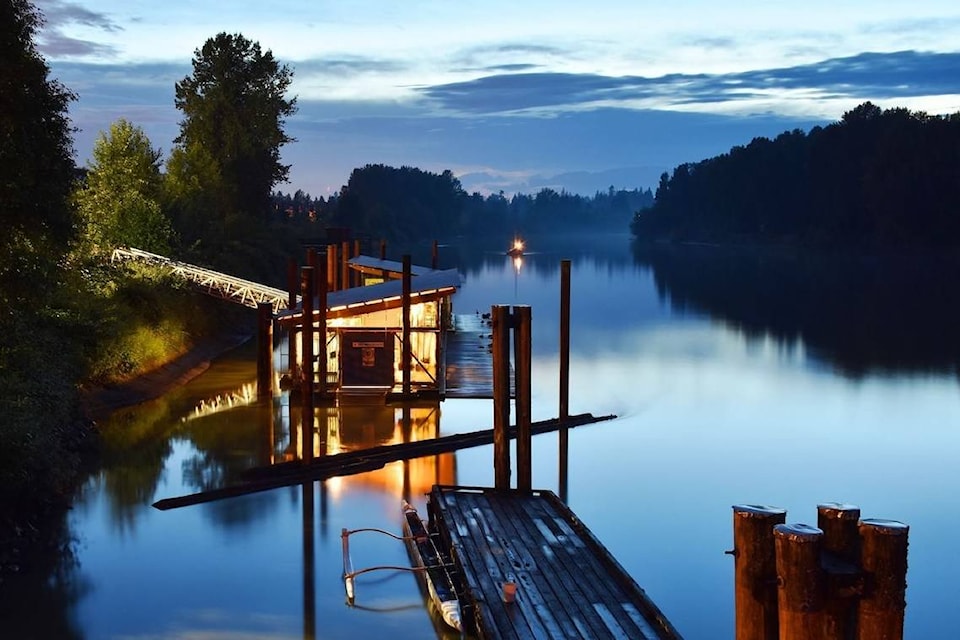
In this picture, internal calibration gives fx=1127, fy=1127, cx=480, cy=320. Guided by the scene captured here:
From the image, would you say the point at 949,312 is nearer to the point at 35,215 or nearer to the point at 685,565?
the point at 685,565

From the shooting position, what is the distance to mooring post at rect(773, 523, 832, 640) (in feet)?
23.6

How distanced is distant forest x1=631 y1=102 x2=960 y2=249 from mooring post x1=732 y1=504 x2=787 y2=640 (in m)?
107

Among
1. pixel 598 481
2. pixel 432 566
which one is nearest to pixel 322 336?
pixel 598 481

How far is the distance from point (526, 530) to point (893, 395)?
2249cm

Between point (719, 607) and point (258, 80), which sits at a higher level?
point (258, 80)

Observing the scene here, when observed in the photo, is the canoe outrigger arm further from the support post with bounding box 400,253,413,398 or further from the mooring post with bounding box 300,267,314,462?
the support post with bounding box 400,253,413,398

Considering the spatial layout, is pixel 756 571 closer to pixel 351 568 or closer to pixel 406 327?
pixel 351 568

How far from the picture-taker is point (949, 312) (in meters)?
59.0

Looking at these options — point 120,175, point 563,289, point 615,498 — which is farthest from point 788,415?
point 120,175

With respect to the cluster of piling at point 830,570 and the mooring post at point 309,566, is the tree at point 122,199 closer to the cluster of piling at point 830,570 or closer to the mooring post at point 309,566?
the mooring post at point 309,566

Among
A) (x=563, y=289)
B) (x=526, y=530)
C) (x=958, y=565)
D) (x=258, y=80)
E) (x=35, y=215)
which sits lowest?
(x=958, y=565)

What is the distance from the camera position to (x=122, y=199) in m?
46.6

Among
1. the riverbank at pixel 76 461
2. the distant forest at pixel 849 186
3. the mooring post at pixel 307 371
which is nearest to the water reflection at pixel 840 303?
the distant forest at pixel 849 186

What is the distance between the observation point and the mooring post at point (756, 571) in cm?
761
